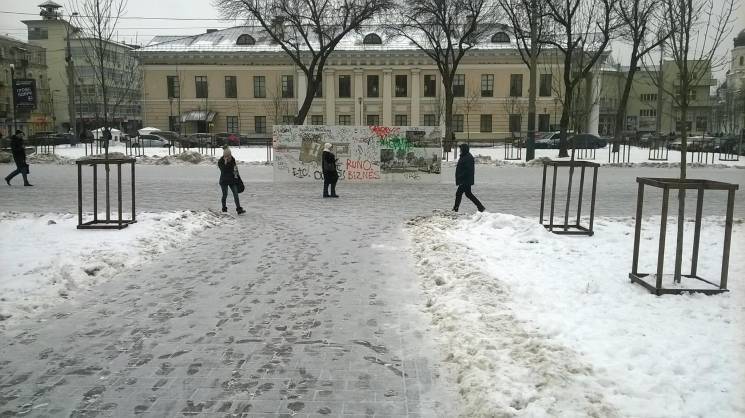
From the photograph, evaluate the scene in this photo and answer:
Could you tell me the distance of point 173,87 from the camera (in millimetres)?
61062

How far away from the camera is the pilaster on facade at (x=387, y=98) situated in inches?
2357

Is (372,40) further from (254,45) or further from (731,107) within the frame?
(731,107)

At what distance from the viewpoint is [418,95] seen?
198ft

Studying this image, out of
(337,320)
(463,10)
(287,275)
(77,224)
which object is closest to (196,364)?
(337,320)

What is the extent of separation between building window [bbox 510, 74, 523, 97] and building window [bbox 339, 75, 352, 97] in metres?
15.6

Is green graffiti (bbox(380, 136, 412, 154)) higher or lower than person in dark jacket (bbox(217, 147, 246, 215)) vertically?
higher

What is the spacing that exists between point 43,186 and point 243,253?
12.7m

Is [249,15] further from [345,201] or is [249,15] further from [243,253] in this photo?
[243,253]

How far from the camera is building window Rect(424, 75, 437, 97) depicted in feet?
198

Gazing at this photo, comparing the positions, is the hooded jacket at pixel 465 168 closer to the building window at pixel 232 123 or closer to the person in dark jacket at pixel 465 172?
the person in dark jacket at pixel 465 172

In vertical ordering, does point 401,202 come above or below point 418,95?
below

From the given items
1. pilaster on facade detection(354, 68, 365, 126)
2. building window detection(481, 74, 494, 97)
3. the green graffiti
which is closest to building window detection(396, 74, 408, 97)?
pilaster on facade detection(354, 68, 365, 126)

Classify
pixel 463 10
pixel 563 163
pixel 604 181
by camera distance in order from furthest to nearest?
pixel 463 10, pixel 604 181, pixel 563 163

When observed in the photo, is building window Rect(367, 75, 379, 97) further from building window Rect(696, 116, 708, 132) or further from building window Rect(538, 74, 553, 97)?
building window Rect(696, 116, 708, 132)
